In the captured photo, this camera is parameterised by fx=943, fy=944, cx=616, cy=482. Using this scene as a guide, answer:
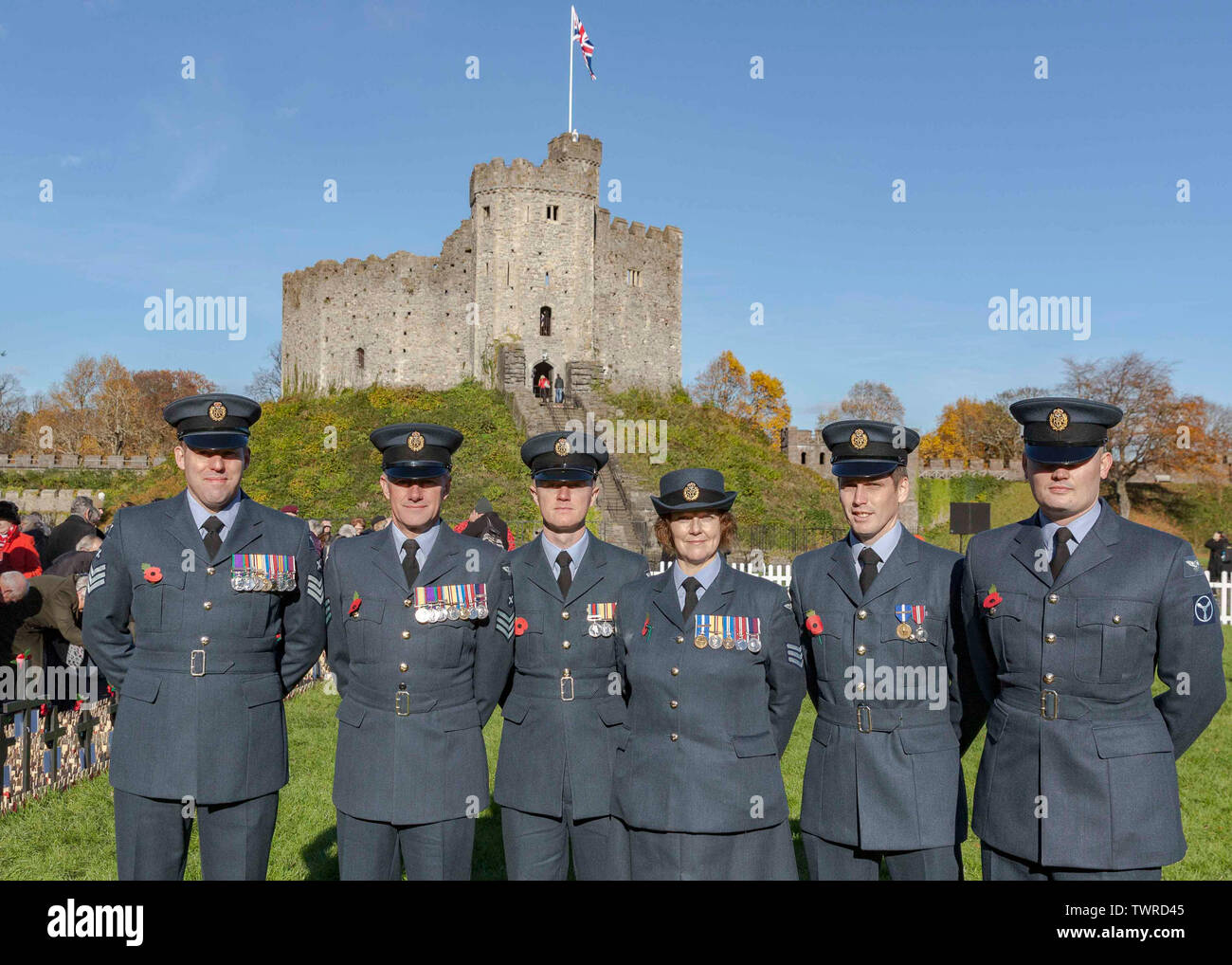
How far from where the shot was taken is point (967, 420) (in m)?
84.1

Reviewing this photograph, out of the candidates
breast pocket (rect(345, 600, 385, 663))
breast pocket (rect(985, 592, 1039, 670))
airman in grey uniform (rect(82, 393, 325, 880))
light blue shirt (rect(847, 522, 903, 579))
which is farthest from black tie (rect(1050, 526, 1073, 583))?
airman in grey uniform (rect(82, 393, 325, 880))

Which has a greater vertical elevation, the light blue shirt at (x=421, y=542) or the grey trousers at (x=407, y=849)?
the light blue shirt at (x=421, y=542)

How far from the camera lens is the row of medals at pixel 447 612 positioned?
4.77 metres

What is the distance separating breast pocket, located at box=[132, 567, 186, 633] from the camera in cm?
468

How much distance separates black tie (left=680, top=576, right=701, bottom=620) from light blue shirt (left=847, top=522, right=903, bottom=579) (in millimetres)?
832

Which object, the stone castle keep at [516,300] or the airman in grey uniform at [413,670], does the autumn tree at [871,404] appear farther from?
the airman in grey uniform at [413,670]

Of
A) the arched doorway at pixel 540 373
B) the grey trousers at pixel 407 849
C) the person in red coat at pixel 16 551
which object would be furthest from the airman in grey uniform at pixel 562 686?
the arched doorway at pixel 540 373

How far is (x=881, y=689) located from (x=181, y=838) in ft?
11.6

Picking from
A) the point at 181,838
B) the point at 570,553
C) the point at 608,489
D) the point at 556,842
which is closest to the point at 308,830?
the point at 181,838

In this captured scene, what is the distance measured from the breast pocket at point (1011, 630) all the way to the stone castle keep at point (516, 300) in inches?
1482

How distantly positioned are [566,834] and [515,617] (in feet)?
3.89

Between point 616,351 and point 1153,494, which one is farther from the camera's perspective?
point 1153,494
